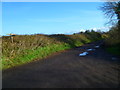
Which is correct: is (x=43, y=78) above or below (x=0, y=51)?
below

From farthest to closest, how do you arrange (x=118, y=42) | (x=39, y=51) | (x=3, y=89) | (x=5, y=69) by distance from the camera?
(x=118, y=42)
(x=39, y=51)
(x=5, y=69)
(x=3, y=89)

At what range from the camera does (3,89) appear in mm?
5988

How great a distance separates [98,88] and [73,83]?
1123 millimetres

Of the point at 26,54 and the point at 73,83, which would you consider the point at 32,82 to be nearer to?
the point at 73,83

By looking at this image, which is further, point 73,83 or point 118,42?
point 118,42

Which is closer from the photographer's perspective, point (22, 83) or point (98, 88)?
point (98, 88)

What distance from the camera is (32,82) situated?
6430mm

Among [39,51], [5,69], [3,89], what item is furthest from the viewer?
[39,51]

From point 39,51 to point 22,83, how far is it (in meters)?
7.94

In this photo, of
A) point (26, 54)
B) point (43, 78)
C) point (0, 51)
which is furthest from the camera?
point (26, 54)

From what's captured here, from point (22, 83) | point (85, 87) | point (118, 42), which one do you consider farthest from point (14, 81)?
point (118, 42)

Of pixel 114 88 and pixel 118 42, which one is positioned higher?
pixel 118 42

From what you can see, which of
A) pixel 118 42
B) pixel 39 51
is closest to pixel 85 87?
pixel 39 51

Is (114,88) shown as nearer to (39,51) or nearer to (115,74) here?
(115,74)
